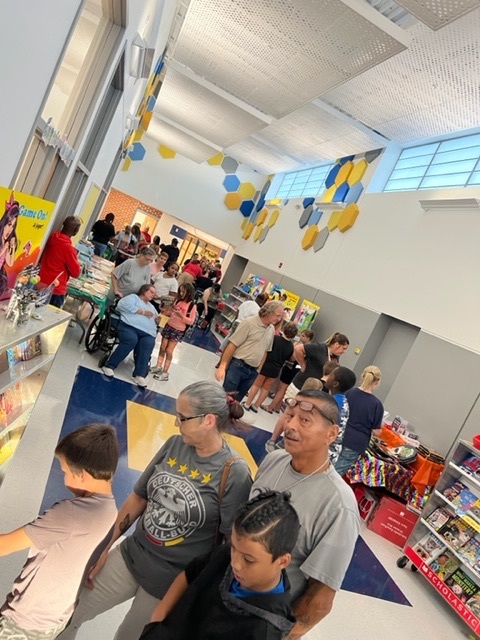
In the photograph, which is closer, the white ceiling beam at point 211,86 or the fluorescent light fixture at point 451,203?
the fluorescent light fixture at point 451,203

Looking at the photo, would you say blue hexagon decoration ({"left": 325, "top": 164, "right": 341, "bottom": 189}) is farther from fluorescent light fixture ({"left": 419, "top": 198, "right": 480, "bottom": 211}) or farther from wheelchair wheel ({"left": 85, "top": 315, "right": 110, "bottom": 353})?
wheelchair wheel ({"left": 85, "top": 315, "right": 110, "bottom": 353})

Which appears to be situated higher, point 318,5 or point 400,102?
point 400,102

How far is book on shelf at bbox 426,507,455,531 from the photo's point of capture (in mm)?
4637

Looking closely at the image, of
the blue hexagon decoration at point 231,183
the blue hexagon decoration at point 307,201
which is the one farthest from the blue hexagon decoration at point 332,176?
the blue hexagon decoration at point 231,183

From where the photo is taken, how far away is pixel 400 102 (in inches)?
299

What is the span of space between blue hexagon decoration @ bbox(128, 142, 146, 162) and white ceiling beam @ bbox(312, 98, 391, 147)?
8.56 m

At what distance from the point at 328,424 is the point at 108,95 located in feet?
13.2

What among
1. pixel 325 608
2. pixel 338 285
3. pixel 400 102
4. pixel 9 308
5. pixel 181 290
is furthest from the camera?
pixel 338 285

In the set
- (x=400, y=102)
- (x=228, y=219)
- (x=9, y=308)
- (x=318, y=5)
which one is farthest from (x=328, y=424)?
(x=228, y=219)

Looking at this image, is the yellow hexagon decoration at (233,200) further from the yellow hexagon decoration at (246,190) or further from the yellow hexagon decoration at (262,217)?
the yellow hexagon decoration at (262,217)

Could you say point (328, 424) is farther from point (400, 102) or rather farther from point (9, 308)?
point (400, 102)

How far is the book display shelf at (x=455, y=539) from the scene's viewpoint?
13.4ft

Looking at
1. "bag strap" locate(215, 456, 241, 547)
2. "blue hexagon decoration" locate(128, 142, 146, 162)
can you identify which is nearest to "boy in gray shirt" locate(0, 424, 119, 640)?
"bag strap" locate(215, 456, 241, 547)

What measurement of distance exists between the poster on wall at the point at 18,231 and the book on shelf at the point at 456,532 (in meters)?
4.22
